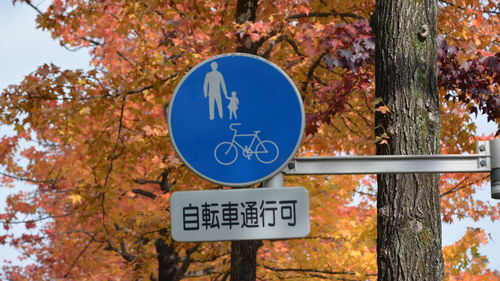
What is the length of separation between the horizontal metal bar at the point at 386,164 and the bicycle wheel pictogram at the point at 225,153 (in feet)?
1.22

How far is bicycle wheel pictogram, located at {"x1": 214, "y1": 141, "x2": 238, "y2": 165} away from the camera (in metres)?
3.14

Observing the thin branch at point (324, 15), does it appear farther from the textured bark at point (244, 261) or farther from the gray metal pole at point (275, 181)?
the gray metal pole at point (275, 181)

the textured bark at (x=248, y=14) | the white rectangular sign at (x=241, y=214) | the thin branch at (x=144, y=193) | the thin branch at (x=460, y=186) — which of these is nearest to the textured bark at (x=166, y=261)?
the thin branch at (x=144, y=193)

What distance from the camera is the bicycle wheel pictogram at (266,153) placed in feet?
10.3

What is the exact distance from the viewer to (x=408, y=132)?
197 inches

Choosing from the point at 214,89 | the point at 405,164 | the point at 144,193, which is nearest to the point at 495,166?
the point at 405,164

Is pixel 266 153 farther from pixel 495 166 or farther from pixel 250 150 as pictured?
pixel 495 166

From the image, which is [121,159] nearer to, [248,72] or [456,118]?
[456,118]

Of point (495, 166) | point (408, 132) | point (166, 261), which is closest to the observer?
point (495, 166)

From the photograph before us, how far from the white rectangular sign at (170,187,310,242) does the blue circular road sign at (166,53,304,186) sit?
11 centimetres

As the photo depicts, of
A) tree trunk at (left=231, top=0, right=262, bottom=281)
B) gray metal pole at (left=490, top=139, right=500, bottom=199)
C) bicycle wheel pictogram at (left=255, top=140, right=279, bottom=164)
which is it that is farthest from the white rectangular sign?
tree trunk at (left=231, top=0, right=262, bottom=281)

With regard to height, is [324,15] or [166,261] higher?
[324,15]

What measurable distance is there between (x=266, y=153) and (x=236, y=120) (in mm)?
209

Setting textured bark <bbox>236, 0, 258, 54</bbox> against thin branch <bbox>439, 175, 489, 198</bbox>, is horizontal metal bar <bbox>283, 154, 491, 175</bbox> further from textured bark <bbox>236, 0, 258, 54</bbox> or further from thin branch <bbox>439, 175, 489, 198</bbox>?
thin branch <bbox>439, 175, 489, 198</bbox>
